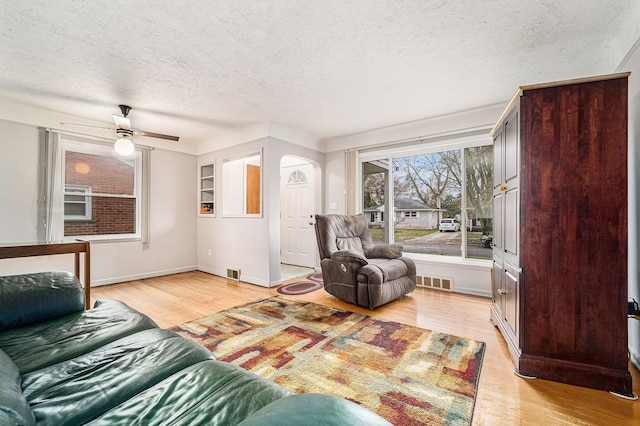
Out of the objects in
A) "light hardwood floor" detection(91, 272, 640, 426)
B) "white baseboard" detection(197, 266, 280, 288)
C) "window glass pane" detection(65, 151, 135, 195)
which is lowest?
"light hardwood floor" detection(91, 272, 640, 426)

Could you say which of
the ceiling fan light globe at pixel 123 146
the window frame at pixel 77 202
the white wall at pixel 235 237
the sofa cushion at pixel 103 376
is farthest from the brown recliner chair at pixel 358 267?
the window frame at pixel 77 202

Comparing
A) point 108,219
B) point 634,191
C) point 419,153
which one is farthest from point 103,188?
point 634,191

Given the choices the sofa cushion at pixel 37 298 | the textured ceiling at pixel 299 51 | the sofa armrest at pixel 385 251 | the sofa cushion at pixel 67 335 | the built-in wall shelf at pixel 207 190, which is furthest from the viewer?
the built-in wall shelf at pixel 207 190

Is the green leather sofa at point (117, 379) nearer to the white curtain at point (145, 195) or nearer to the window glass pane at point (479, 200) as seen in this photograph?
the white curtain at point (145, 195)

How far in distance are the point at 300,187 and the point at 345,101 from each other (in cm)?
264

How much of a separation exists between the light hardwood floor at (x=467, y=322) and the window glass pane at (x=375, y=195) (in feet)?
4.12

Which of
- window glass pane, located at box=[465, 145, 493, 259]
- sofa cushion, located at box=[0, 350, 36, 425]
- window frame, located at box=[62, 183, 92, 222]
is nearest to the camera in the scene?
sofa cushion, located at box=[0, 350, 36, 425]

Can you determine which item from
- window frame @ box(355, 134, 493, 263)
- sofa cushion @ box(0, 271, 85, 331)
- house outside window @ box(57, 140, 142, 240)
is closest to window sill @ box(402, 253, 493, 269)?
window frame @ box(355, 134, 493, 263)

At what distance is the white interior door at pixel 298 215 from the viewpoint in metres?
5.57

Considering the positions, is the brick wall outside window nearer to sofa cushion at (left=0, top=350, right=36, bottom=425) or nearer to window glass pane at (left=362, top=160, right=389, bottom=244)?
window glass pane at (left=362, top=160, right=389, bottom=244)

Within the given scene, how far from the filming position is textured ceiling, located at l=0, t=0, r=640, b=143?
1894 mm

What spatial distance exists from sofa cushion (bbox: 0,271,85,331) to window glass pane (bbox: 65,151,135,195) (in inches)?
128

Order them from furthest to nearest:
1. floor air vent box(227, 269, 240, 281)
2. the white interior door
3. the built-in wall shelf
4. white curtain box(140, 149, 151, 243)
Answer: the white interior door, the built-in wall shelf, white curtain box(140, 149, 151, 243), floor air vent box(227, 269, 240, 281)

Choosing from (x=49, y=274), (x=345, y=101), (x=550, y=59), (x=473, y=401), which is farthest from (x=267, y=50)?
(x=473, y=401)
